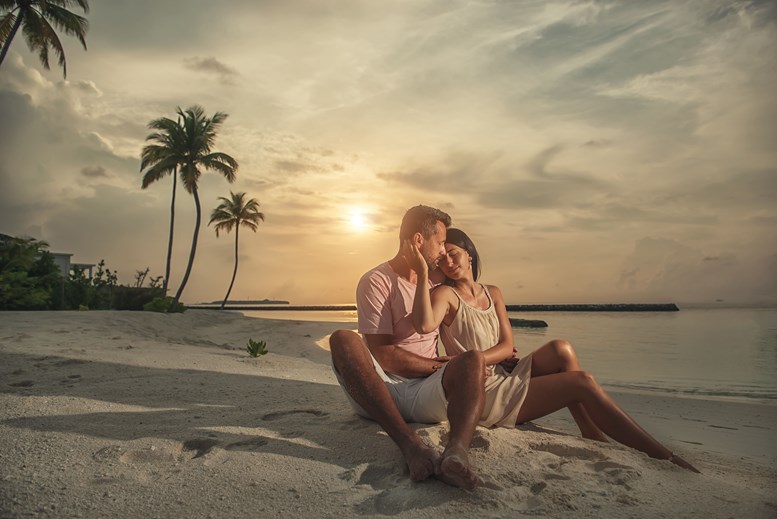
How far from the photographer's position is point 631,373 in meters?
10.4

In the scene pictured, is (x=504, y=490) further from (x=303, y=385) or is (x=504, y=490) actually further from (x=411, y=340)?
(x=303, y=385)

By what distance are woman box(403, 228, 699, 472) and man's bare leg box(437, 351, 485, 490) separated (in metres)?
0.41

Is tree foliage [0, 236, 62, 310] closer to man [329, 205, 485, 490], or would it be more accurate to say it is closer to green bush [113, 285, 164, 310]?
green bush [113, 285, 164, 310]

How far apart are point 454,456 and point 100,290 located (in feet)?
65.6

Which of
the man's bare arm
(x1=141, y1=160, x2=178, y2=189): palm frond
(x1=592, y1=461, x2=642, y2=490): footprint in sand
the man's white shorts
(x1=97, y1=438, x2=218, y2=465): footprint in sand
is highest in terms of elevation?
(x1=141, y1=160, x2=178, y2=189): palm frond

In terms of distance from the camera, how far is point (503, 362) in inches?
151

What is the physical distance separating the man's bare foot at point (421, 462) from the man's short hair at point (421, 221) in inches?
53.6

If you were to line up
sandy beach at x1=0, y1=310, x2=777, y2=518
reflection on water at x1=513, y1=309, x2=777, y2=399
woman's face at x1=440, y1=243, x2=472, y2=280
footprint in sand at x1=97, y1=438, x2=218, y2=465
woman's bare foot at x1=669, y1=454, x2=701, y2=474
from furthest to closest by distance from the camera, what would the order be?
reflection on water at x1=513, y1=309, x2=777, y2=399
woman's face at x1=440, y1=243, x2=472, y2=280
woman's bare foot at x1=669, y1=454, x2=701, y2=474
footprint in sand at x1=97, y1=438, x2=218, y2=465
sandy beach at x1=0, y1=310, x2=777, y2=518

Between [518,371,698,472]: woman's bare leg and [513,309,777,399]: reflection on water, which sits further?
[513,309,777,399]: reflection on water

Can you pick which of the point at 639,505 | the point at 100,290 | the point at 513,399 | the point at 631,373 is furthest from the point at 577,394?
the point at 100,290

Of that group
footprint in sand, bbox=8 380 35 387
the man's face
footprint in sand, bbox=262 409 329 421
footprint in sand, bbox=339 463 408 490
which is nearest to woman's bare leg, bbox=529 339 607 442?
the man's face

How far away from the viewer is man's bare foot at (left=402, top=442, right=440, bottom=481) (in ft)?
8.75

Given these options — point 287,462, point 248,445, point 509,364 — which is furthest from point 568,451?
point 248,445

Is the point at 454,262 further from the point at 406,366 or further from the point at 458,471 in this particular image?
the point at 458,471
